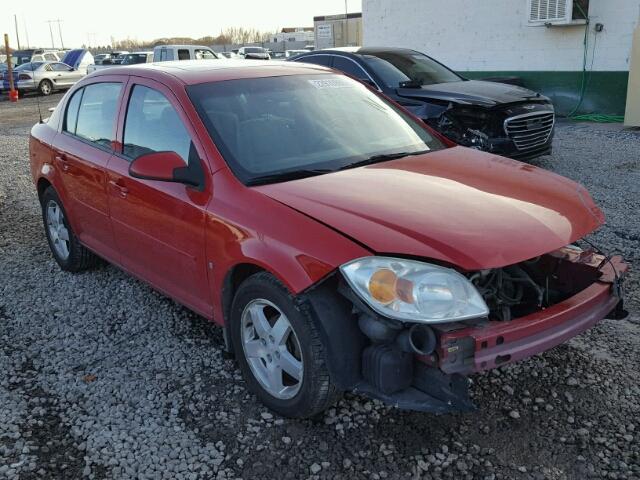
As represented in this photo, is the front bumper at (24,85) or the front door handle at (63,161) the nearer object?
the front door handle at (63,161)

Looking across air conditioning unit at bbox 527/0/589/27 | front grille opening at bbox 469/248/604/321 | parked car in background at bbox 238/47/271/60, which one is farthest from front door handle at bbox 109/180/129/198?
parked car in background at bbox 238/47/271/60

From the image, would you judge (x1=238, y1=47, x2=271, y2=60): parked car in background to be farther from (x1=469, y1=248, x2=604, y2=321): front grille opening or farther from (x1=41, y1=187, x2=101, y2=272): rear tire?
(x1=469, y1=248, x2=604, y2=321): front grille opening

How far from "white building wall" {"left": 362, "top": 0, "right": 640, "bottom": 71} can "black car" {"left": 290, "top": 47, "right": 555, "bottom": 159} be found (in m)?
5.91

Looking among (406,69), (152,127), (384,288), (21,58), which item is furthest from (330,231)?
(21,58)

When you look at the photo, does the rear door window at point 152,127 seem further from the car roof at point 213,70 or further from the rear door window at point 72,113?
the rear door window at point 72,113

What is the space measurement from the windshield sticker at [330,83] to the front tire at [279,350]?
160 centimetres

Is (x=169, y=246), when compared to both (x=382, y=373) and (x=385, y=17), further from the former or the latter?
(x=385, y=17)

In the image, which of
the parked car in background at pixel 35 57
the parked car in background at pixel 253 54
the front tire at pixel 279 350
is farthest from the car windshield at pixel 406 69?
the parked car in background at pixel 35 57

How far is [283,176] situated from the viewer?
3.36 m

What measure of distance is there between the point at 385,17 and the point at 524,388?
15426mm

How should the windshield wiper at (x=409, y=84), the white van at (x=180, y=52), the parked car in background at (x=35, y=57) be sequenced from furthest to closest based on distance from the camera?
the parked car in background at (x=35, y=57) < the white van at (x=180, y=52) < the windshield wiper at (x=409, y=84)

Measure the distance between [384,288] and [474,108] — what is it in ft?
19.2

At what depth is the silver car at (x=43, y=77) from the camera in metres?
25.9

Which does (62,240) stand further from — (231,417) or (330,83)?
(231,417)
